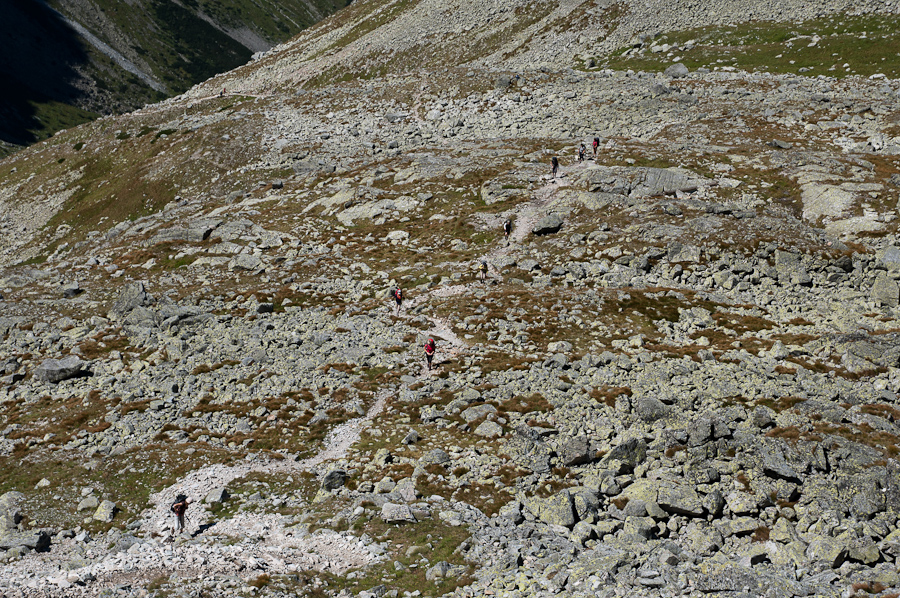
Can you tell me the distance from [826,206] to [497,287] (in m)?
29.4

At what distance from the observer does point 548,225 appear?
53.2 m

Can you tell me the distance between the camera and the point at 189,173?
84438mm

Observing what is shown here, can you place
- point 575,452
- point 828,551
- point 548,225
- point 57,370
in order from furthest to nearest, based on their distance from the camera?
1. point 548,225
2. point 57,370
3. point 575,452
4. point 828,551

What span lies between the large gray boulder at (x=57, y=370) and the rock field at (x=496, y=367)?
18 cm

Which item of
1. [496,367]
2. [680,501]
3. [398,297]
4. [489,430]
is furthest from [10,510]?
[680,501]

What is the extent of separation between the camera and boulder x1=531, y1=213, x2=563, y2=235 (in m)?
53.2

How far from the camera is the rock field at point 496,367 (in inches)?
827

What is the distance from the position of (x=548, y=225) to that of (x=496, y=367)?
22813 millimetres

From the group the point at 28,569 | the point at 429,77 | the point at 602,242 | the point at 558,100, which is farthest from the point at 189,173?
the point at 28,569

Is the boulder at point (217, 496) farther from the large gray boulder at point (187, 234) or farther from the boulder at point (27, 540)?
the large gray boulder at point (187, 234)

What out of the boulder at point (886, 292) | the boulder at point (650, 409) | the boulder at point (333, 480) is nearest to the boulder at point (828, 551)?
the boulder at point (650, 409)

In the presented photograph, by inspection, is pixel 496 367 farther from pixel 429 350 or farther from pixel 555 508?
pixel 555 508

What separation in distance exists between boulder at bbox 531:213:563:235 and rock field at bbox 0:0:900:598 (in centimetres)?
34

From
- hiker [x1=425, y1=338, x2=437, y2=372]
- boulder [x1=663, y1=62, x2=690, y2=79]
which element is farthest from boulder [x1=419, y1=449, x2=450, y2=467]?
boulder [x1=663, y1=62, x2=690, y2=79]
